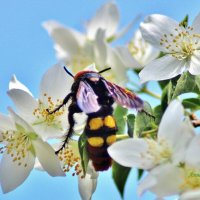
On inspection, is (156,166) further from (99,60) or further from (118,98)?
(99,60)

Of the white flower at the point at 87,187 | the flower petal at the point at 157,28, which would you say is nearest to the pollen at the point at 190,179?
the white flower at the point at 87,187

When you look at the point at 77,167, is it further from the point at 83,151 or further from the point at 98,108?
the point at 98,108

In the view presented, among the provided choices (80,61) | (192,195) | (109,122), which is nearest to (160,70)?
(109,122)

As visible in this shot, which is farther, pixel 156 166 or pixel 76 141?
pixel 76 141

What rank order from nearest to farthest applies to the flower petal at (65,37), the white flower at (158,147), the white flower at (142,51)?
the white flower at (158,147) < the white flower at (142,51) < the flower petal at (65,37)

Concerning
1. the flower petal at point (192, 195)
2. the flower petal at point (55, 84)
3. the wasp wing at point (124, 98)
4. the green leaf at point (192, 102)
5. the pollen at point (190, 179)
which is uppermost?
the flower petal at point (55, 84)

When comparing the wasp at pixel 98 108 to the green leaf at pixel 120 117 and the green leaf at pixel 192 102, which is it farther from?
the green leaf at pixel 192 102

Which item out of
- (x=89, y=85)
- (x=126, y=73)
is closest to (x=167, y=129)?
(x=89, y=85)
